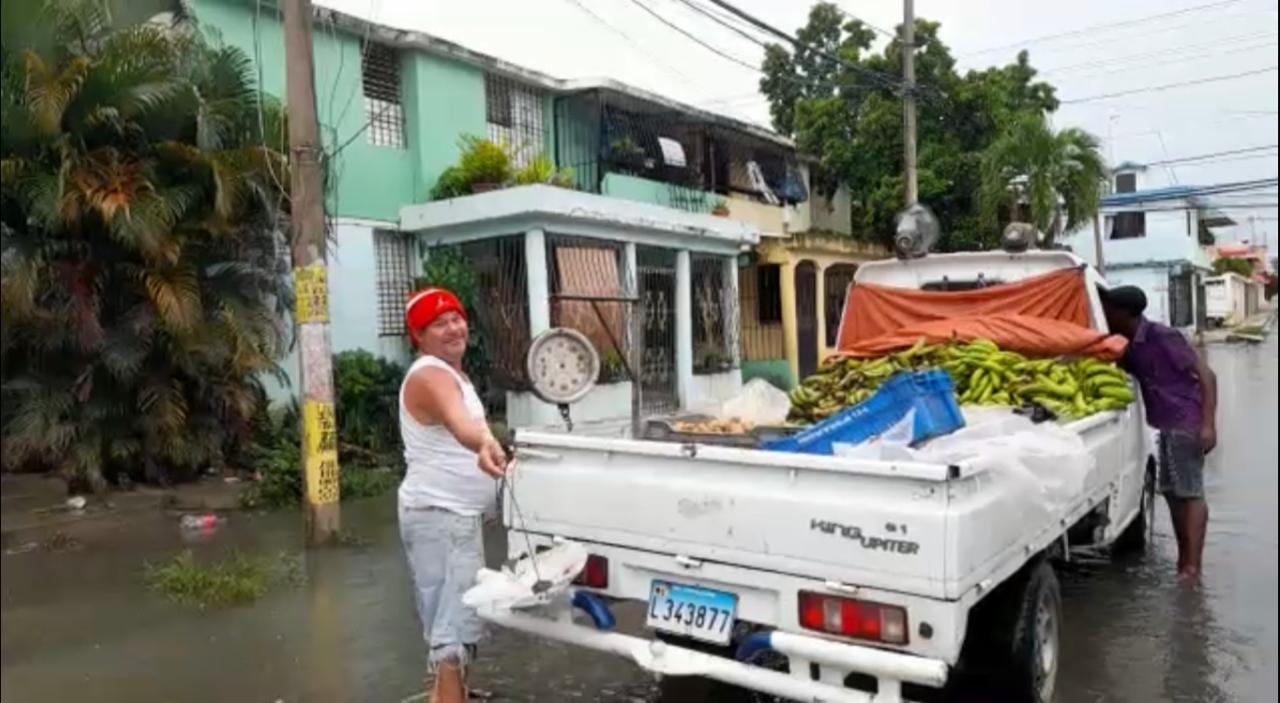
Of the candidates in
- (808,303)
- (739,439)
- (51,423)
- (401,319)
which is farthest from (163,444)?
(808,303)

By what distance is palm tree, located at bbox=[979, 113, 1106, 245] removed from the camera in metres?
Result: 14.4

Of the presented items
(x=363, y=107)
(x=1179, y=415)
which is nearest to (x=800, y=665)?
(x=1179, y=415)

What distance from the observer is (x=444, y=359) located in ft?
12.6

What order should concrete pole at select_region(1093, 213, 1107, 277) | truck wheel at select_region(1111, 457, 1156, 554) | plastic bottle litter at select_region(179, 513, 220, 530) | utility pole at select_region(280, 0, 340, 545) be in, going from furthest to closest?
1. concrete pole at select_region(1093, 213, 1107, 277)
2. plastic bottle litter at select_region(179, 513, 220, 530)
3. utility pole at select_region(280, 0, 340, 545)
4. truck wheel at select_region(1111, 457, 1156, 554)

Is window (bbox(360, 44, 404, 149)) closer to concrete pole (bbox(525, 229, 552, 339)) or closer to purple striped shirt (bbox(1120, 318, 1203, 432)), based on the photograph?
concrete pole (bbox(525, 229, 552, 339))

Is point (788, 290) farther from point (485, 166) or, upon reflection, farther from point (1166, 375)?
point (1166, 375)

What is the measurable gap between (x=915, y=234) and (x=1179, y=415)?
7.04 feet

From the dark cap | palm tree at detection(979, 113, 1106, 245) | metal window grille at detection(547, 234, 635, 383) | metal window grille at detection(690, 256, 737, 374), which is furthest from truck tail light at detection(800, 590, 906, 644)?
metal window grille at detection(690, 256, 737, 374)

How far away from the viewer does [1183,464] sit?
5.93m

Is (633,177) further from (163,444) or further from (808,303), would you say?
(163,444)

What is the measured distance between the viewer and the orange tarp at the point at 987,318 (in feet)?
19.0

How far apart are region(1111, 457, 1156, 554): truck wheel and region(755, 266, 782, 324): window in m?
11.7

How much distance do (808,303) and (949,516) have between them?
16.4 m

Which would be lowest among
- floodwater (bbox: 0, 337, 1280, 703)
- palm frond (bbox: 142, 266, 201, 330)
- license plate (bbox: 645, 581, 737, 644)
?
floodwater (bbox: 0, 337, 1280, 703)
